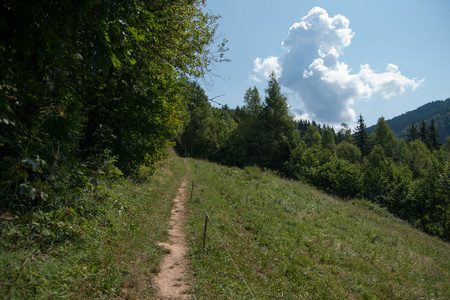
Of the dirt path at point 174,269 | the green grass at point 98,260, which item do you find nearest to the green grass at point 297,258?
the dirt path at point 174,269

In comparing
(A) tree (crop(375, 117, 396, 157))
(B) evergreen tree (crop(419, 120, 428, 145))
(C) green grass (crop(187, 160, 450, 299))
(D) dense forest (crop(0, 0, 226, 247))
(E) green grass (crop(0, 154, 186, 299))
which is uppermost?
(B) evergreen tree (crop(419, 120, 428, 145))

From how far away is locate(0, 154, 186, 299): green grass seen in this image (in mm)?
3285

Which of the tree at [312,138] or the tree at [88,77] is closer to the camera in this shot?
the tree at [88,77]

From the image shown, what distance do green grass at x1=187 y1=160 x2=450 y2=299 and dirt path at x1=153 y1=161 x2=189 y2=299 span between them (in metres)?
0.29

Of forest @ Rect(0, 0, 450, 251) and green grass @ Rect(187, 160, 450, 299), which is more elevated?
forest @ Rect(0, 0, 450, 251)

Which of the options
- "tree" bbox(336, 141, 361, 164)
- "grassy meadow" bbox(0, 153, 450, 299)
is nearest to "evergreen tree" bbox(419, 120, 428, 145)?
"tree" bbox(336, 141, 361, 164)

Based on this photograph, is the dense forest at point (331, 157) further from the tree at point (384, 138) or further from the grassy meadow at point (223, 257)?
the grassy meadow at point (223, 257)

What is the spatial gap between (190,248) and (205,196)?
21.1 feet

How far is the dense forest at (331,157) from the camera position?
25.0 m

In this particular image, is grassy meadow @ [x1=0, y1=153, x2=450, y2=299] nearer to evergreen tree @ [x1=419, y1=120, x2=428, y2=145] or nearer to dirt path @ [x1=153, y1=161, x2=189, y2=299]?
dirt path @ [x1=153, y1=161, x2=189, y2=299]

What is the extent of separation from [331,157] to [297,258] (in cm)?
3308

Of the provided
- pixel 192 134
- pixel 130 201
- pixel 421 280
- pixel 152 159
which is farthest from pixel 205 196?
pixel 192 134

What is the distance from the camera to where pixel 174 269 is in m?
5.94

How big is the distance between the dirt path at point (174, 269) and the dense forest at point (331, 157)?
16.0ft
